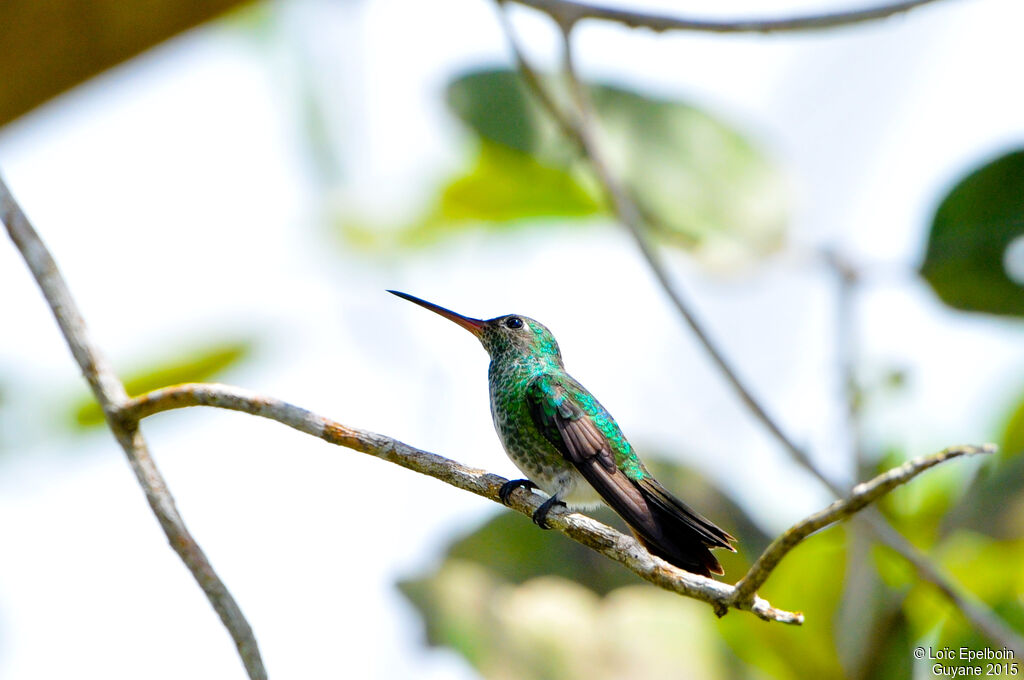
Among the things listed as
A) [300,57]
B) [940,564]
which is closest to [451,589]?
[940,564]

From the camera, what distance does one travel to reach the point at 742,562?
359cm

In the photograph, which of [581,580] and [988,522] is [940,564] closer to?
[988,522]

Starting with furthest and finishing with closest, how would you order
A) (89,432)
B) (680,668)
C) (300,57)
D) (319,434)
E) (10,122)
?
(300,57)
(89,432)
(10,122)
(680,668)
(319,434)

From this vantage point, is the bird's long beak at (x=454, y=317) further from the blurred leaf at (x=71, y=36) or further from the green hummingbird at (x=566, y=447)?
the blurred leaf at (x=71, y=36)

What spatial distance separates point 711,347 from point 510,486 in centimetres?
74

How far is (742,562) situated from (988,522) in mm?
877

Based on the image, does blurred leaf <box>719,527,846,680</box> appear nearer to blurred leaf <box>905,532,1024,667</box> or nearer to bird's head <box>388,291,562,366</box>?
blurred leaf <box>905,532,1024,667</box>

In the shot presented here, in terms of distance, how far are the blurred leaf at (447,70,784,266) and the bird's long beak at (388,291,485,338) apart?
1181mm

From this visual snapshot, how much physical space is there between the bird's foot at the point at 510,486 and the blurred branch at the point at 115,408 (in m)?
0.61

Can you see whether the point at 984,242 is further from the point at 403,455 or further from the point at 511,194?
the point at 403,455

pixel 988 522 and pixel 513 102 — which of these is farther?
pixel 513 102

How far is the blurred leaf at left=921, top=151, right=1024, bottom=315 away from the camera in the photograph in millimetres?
3615

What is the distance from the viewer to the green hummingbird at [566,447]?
2.22 m

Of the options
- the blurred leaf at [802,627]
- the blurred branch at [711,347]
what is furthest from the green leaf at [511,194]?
the blurred leaf at [802,627]
